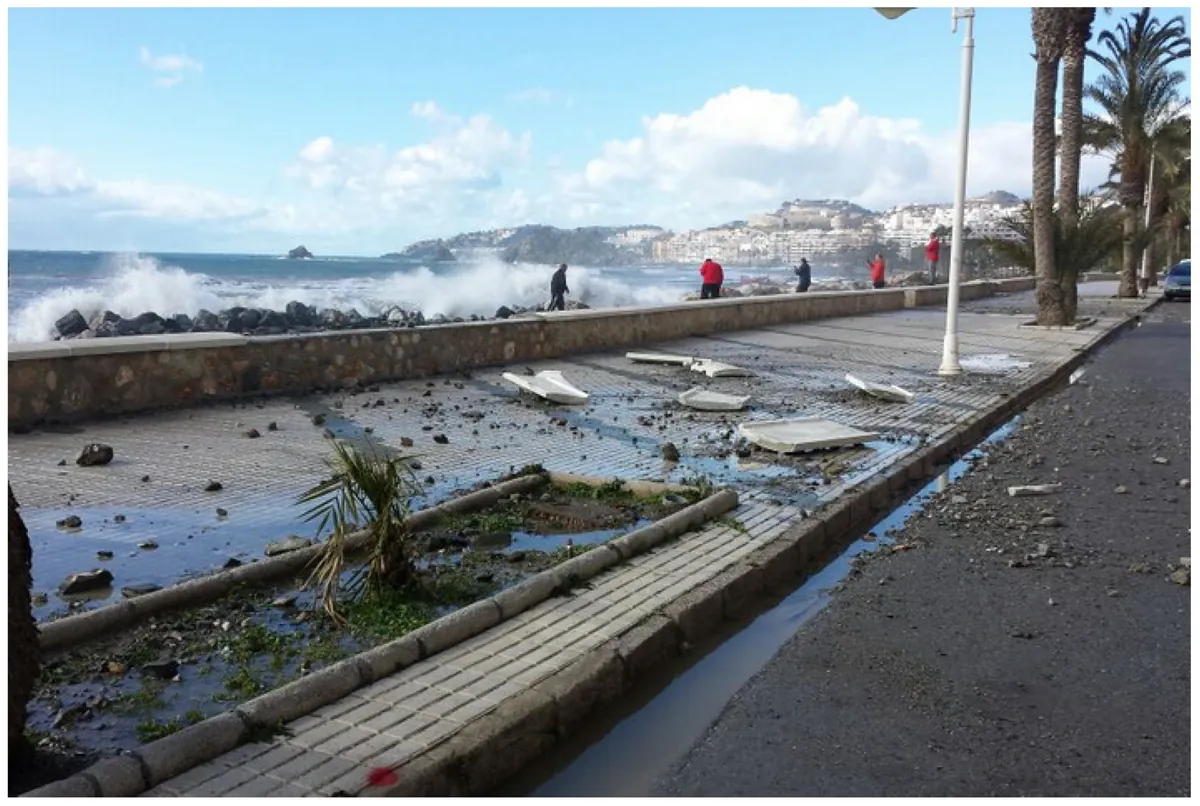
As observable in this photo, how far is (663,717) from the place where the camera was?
4.17 metres

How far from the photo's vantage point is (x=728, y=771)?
364 centimetres

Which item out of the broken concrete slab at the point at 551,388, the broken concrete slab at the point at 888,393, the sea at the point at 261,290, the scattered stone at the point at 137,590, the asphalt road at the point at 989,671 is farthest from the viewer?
the sea at the point at 261,290

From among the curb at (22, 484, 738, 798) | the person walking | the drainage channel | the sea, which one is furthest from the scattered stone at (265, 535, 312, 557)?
the person walking

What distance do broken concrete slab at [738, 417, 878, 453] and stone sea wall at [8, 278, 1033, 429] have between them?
4.91 metres

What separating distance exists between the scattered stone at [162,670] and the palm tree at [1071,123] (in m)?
23.6

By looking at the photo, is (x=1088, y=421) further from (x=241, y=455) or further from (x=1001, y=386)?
(x=241, y=455)

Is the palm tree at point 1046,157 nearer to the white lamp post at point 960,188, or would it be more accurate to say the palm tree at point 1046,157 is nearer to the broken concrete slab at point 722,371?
the white lamp post at point 960,188

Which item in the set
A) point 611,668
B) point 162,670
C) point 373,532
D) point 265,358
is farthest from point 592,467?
point 265,358

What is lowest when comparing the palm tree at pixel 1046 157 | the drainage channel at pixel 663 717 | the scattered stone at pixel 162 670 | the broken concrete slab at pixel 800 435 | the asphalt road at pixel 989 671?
the drainage channel at pixel 663 717

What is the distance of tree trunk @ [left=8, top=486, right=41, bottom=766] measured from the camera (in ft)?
10.4

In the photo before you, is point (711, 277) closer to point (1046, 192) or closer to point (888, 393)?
point (1046, 192)

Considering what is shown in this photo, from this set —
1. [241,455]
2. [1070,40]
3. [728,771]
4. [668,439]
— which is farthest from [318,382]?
[1070,40]

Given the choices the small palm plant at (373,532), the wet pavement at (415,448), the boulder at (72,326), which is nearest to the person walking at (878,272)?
the wet pavement at (415,448)

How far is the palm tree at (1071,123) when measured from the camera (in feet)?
79.4
